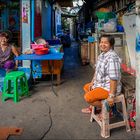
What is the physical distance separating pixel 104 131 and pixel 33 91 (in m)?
2.83

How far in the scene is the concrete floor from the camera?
4.08m

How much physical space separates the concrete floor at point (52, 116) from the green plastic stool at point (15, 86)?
14cm

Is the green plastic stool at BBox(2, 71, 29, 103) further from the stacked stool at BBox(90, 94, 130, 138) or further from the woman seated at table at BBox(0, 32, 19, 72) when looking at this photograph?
the stacked stool at BBox(90, 94, 130, 138)

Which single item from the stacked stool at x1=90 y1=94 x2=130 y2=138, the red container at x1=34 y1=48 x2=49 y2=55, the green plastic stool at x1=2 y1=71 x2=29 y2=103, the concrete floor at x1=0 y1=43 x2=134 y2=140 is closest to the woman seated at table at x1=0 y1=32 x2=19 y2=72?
the green plastic stool at x1=2 y1=71 x2=29 y2=103

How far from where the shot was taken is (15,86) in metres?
5.54

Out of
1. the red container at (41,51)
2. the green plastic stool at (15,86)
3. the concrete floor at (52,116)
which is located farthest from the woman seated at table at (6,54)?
the concrete floor at (52,116)

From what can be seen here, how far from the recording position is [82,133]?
4.11m

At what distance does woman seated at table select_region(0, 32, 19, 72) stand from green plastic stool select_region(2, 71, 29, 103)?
0.30 meters

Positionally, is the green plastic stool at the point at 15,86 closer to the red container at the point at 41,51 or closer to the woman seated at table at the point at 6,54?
the woman seated at table at the point at 6,54

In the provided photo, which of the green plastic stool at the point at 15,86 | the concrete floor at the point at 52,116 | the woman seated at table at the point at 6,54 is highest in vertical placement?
the woman seated at table at the point at 6,54

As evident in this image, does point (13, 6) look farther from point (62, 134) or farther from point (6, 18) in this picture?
point (62, 134)

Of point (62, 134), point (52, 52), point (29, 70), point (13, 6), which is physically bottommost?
point (62, 134)

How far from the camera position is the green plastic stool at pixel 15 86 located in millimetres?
5586

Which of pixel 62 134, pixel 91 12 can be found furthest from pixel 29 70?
pixel 91 12
